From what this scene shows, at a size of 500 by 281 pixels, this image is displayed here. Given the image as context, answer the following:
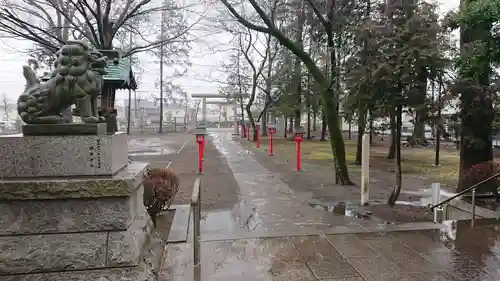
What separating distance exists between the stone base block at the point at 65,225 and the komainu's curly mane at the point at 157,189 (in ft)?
8.04

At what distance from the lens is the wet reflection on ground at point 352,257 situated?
4262 millimetres

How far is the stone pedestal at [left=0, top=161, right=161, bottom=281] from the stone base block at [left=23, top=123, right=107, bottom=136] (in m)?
0.48

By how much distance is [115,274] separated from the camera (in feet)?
12.3

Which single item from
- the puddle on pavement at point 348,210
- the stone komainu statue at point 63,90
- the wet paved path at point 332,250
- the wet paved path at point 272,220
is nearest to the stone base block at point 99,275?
the wet paved path at point 332,250

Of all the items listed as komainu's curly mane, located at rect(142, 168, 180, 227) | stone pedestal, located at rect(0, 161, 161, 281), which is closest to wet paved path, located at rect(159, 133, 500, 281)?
stone pedestal, located at rect(0, 161, 161, 281)

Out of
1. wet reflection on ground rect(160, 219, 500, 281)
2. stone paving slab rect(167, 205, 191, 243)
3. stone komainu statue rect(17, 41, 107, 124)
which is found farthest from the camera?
stone paving slab rect(167, 205, 191, 243)

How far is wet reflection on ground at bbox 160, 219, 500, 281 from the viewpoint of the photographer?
14.0 feet

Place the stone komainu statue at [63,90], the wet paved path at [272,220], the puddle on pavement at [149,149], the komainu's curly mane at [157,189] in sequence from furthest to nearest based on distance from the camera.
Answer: the puddle on pavement at [149,149] < the komainu's curly mane at [157,189] < the wet paved path at [272,220] < the stone komainu statue at [63,90]

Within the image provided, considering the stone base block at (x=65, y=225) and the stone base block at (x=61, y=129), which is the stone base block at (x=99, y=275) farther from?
the stone base block at (x=61, y=129)

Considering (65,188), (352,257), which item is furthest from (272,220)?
(65,188)

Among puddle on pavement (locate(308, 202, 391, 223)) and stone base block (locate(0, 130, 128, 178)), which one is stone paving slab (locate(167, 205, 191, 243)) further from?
puddle on pavement (locate(308, 202, 391, 223))

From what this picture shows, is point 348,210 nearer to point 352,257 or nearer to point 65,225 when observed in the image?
point 352,257

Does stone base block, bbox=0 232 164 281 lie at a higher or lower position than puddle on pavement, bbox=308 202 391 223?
higher

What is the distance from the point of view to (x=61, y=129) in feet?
12.9
